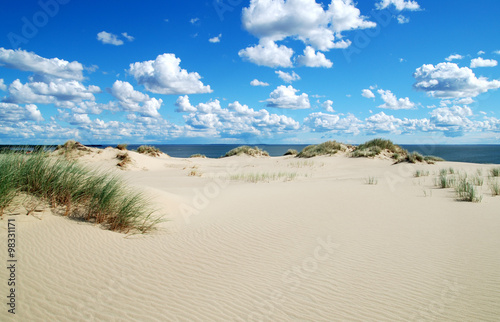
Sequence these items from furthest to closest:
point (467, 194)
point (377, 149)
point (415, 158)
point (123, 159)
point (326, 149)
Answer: point (326, 149), point (377, 149), point (415, 158), point (123, 159), point (467, 194)

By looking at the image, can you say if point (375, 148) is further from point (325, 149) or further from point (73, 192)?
point (73, 192)

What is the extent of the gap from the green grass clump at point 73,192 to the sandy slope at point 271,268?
1.26ft

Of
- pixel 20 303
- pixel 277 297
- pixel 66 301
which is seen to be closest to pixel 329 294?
pixel 277 297

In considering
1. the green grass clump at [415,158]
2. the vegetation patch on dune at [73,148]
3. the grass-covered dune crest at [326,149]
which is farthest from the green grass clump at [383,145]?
the vegetation patch on dune at [73,148]

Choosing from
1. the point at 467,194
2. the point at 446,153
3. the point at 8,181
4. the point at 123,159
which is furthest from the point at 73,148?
the point at 446,153

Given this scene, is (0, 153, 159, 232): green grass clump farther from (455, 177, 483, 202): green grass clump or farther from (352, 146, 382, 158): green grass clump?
(352, 146, 382, 158): green grass clump

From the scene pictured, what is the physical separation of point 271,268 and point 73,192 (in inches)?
156

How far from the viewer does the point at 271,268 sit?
168 inches

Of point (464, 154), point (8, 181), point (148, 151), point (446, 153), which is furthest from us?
point (446, 153)

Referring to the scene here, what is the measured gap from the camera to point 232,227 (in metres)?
6.42

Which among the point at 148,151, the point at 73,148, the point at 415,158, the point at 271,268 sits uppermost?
the point at 148,151

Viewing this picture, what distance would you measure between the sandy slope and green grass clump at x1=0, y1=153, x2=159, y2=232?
38 centimetres

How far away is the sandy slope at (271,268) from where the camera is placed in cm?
311

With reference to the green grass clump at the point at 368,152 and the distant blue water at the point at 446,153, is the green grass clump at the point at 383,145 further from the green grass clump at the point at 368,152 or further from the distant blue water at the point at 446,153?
the distant blue water at the point at 446,153
